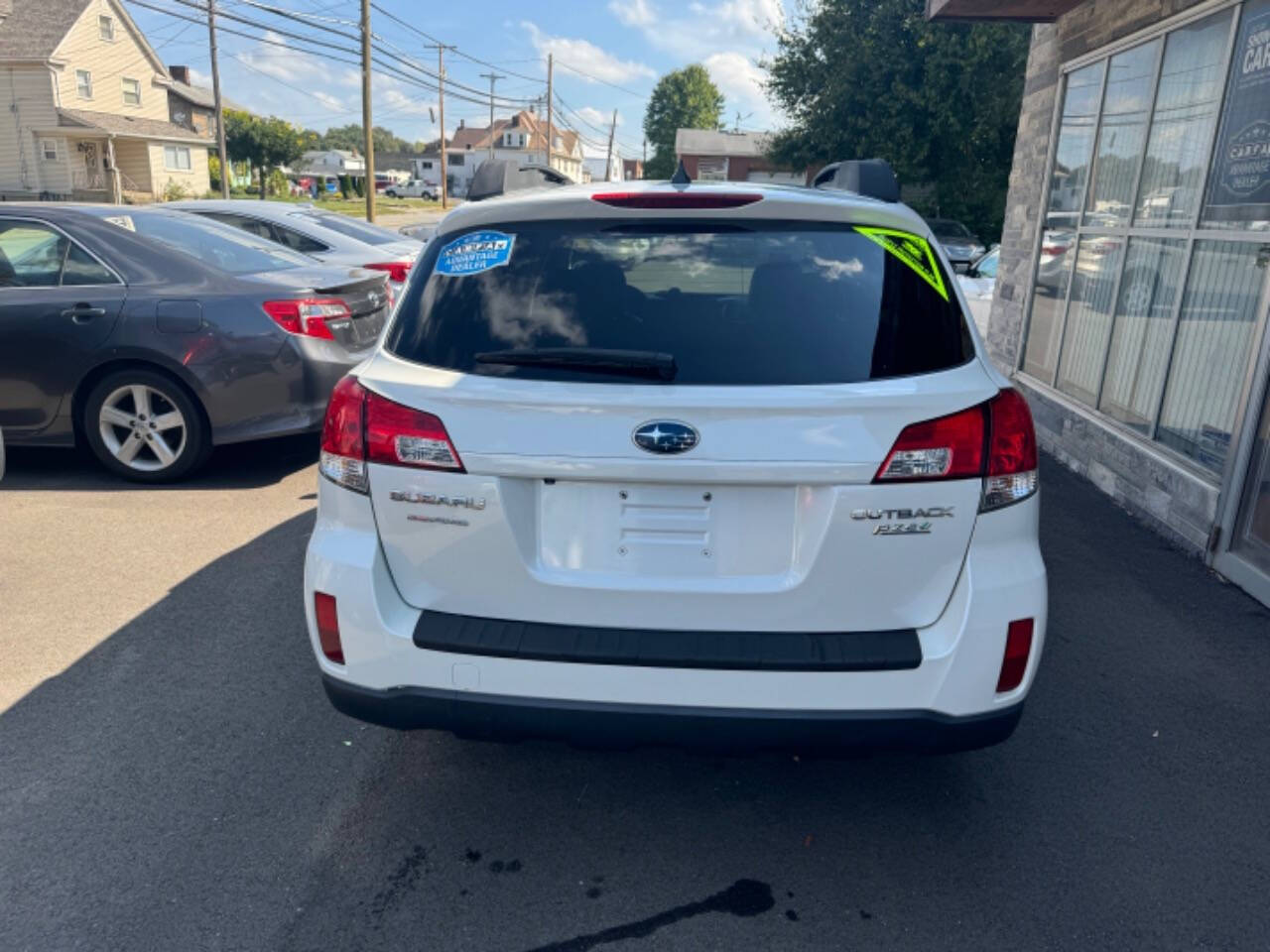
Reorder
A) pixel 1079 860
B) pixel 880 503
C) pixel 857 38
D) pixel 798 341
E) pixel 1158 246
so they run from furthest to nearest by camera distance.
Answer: pixel 857 38 → pixel 1158 246 → pixel 1079 860 → pixel 798 341 → pixel 880 503

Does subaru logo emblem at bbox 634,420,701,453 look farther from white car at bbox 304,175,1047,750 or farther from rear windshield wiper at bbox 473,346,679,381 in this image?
rear windshield wiper at bbox 473,346,679,381

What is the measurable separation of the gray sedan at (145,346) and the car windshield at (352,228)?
17.0 feet

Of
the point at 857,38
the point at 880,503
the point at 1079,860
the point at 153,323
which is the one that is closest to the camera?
the point at 880,503

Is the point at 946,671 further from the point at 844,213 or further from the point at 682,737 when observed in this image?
the point at 844,213

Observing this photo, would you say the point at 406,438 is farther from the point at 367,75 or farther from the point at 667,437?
the point at 367,75

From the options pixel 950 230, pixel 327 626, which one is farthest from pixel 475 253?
pixel 950 230

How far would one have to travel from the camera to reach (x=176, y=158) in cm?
4947

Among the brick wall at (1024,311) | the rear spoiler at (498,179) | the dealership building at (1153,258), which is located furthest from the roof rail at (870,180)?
the brick wall at (1024,311)

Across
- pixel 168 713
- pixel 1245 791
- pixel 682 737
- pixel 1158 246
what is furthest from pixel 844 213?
pixel 1158 246

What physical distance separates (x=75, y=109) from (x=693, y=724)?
2003 inches

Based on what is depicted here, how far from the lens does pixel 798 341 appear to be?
96.6 inches

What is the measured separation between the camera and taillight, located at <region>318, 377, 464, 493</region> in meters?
2.38

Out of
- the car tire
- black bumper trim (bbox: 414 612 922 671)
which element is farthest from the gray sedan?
black bumper trim (bbox: 414 612 922 671)

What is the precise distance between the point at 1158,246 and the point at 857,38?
22.6 metres
